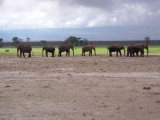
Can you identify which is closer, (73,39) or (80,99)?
(80,99)

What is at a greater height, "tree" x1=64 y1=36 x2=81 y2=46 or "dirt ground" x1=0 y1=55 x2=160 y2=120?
"tree" x1=64 y1=36 x2=81 y2=46

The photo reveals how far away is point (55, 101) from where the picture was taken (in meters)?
9.66

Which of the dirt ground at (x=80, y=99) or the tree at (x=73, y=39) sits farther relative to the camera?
the tree at (x=73, y=39)

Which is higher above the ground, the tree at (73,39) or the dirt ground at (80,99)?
the tree at (73,39)

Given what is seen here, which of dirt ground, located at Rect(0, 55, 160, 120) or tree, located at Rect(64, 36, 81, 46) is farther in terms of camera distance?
tree, located at Rect(64, 36, 81, 46)

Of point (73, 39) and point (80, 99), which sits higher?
point (73, 39)

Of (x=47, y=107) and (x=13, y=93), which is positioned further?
(x=13, y=93)

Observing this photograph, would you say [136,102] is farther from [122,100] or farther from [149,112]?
[149,112]

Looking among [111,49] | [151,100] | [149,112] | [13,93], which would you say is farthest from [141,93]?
→ [111,49]

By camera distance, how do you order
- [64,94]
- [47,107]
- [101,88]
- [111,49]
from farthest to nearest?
[111,49]
[101,88]
[64,94]
[47,107]

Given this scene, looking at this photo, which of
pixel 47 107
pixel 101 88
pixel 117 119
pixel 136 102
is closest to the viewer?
pixel 117 119

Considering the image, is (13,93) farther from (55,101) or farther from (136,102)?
(136,102)

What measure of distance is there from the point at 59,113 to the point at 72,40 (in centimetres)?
6905

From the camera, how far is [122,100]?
32.0 feet
